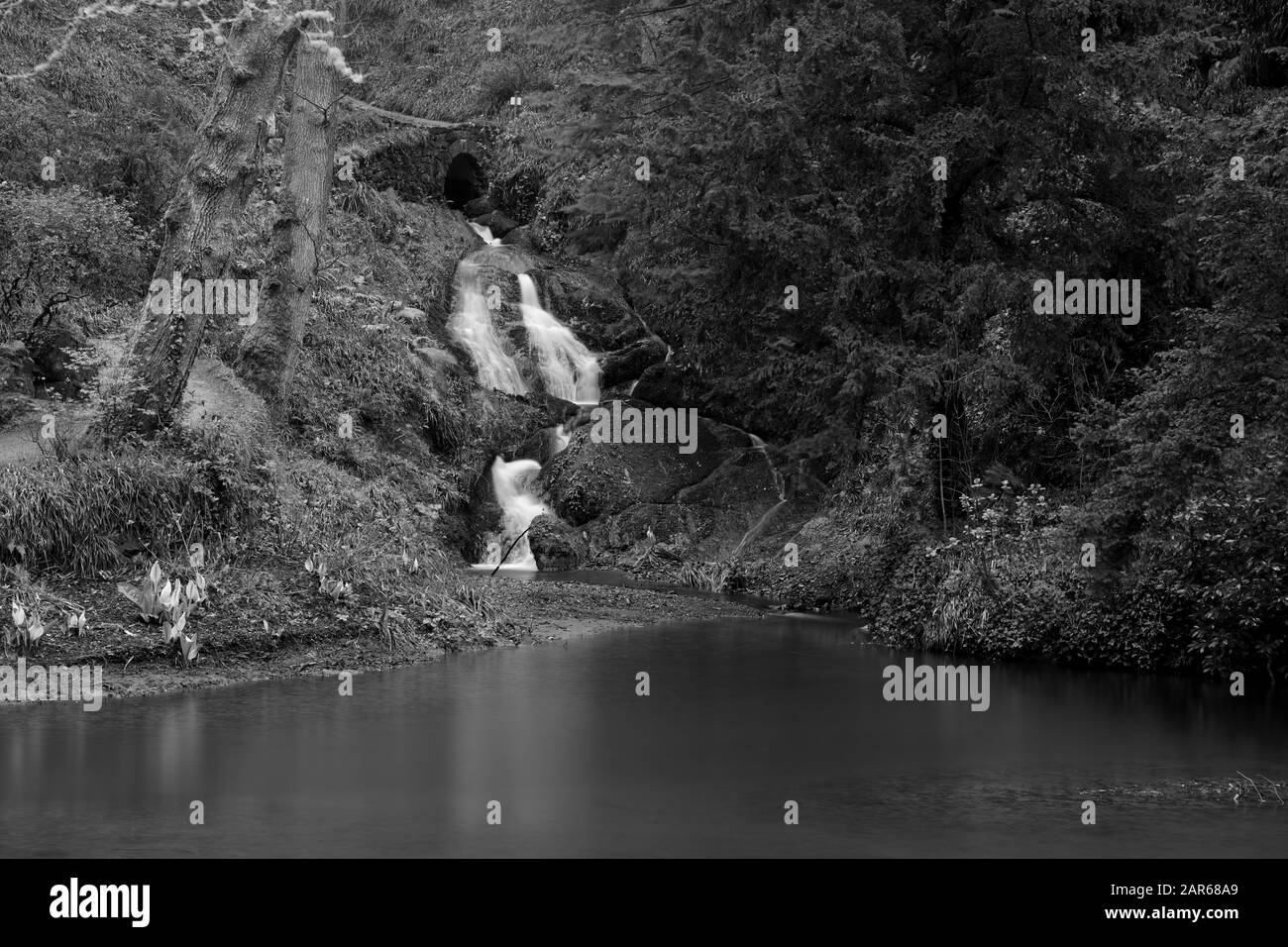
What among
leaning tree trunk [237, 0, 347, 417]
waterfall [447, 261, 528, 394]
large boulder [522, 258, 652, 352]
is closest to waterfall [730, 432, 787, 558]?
large boulder [522, 258, 652, 352]

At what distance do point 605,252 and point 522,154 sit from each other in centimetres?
483

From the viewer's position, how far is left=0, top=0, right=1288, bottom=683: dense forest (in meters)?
13.0

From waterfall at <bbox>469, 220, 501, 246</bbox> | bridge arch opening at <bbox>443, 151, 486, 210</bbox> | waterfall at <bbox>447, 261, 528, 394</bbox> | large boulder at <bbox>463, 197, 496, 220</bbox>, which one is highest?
bridge arch opening at <bbox>443, 151, 486, 210</bbox>

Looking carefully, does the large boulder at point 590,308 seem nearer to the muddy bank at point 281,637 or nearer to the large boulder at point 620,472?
the large boulder at point 620,472

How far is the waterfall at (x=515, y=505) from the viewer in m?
23.7

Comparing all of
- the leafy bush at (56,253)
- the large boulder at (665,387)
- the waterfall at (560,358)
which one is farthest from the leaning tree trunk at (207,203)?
the large boulder at (665,387)

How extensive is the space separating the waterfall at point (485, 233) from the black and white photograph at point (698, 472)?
5.52 meters

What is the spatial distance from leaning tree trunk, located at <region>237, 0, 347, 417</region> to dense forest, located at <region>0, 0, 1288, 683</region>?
6 centimetres

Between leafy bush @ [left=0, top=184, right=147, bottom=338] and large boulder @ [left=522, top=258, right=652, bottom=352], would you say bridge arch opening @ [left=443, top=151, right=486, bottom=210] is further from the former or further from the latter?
leafy bush @ [left=0, top=184, right=147, bottom=338]

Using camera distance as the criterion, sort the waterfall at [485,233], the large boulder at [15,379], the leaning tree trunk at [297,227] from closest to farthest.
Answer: the leaning tree trunk at [297,227]
the large boulder at [15,379]
the waterfall at [485,233]

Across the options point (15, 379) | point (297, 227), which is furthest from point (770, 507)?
point (15, 379)

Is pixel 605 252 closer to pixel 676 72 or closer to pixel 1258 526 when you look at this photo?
pixel 676 72

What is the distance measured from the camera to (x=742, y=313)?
59.7ft

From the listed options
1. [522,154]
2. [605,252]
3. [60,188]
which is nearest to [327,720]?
[60,188]
